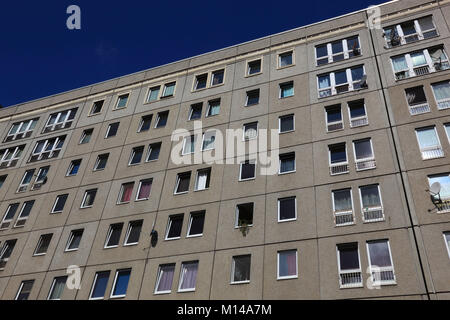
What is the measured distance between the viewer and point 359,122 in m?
23.1

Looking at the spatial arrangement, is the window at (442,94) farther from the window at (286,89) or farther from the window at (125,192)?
the window at (125,192)

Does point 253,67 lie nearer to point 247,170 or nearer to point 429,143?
point 247,170

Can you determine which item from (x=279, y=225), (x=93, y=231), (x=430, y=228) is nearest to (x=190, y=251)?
(x=279, y=225)

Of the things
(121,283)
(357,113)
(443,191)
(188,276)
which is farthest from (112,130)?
(443,191)

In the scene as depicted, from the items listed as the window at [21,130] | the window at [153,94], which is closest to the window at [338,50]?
the window at [153,94]

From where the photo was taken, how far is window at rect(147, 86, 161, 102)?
32.2 metres

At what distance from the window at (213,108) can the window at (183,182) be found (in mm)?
4984

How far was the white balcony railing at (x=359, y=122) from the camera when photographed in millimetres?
22891

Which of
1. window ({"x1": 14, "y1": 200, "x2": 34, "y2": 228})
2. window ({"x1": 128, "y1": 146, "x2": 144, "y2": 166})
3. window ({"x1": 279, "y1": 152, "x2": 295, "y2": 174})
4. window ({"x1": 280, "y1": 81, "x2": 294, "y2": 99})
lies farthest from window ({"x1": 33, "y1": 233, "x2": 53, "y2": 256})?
window ({"x1": 280, "y1": 81, "x2": 294, "y2": 99})

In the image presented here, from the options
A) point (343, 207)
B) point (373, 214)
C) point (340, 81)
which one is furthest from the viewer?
point (340, 81)

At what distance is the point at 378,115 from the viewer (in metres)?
22.7

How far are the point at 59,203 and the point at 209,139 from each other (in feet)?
37.0

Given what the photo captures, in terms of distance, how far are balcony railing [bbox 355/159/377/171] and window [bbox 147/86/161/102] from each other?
1700cm
